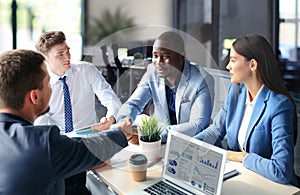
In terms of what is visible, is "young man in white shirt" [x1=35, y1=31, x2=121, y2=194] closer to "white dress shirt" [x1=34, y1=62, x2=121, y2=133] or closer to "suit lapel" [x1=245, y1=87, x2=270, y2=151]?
"white dress shirt" [x1=34, y1=62, x2=121, y2=133]

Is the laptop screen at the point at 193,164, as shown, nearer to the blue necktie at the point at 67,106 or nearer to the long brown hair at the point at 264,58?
the long brown hair at the point at 264,58

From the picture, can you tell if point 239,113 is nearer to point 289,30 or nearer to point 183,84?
point 183,84

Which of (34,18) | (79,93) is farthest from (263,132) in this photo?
(34,18)

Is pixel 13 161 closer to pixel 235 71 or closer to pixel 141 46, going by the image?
pixel 141 46

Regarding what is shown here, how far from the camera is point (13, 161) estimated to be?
96 centimetres

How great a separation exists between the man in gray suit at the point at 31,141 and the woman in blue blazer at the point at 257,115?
519 millimetres

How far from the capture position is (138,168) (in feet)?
4.08

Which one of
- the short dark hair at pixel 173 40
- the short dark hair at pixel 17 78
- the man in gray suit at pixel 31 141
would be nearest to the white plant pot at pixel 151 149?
the man in gray suit at pixel 31 141

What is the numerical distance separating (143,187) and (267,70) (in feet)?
2.67

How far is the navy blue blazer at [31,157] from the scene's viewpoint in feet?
3.15

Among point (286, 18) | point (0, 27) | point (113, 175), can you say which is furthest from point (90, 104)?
point (0, 27)

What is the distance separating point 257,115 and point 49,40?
1.23 metres

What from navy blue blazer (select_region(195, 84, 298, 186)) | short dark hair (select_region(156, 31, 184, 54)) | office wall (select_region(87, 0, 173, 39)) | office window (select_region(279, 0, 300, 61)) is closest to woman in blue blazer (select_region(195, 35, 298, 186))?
navy blue blazer (select_region(195, 84, 298, 186))

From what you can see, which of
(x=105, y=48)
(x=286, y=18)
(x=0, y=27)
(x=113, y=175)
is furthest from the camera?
(x=0, y=27)
